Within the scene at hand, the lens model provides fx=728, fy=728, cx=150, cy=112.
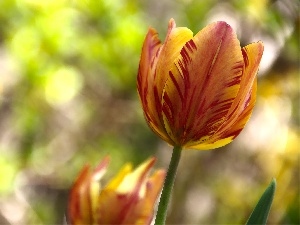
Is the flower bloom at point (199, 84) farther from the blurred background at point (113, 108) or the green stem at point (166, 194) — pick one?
the blurred background at point (113, 108)

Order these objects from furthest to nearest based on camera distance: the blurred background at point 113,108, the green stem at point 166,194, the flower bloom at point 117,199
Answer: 1. the blurred background at point 113,108
2. the flower bloom at point 117,199
3. the green stem at point 166,194

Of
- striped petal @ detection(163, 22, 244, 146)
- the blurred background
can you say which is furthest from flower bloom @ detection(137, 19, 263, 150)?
the blurred background

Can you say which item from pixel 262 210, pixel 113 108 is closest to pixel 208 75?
pixel 262 210

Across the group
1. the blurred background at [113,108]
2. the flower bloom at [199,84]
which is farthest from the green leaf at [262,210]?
the blurred background at [113,108]

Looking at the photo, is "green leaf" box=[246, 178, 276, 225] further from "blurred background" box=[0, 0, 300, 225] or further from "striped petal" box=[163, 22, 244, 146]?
"blurred background" box=[0, 0, 300, 225]

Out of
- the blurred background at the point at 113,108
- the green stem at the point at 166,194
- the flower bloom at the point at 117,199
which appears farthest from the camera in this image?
the blurred background at the point at 113,108

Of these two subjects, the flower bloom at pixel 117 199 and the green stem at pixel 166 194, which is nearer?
the green stem at pixel 166 194

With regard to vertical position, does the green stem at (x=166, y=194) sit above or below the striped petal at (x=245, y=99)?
below
